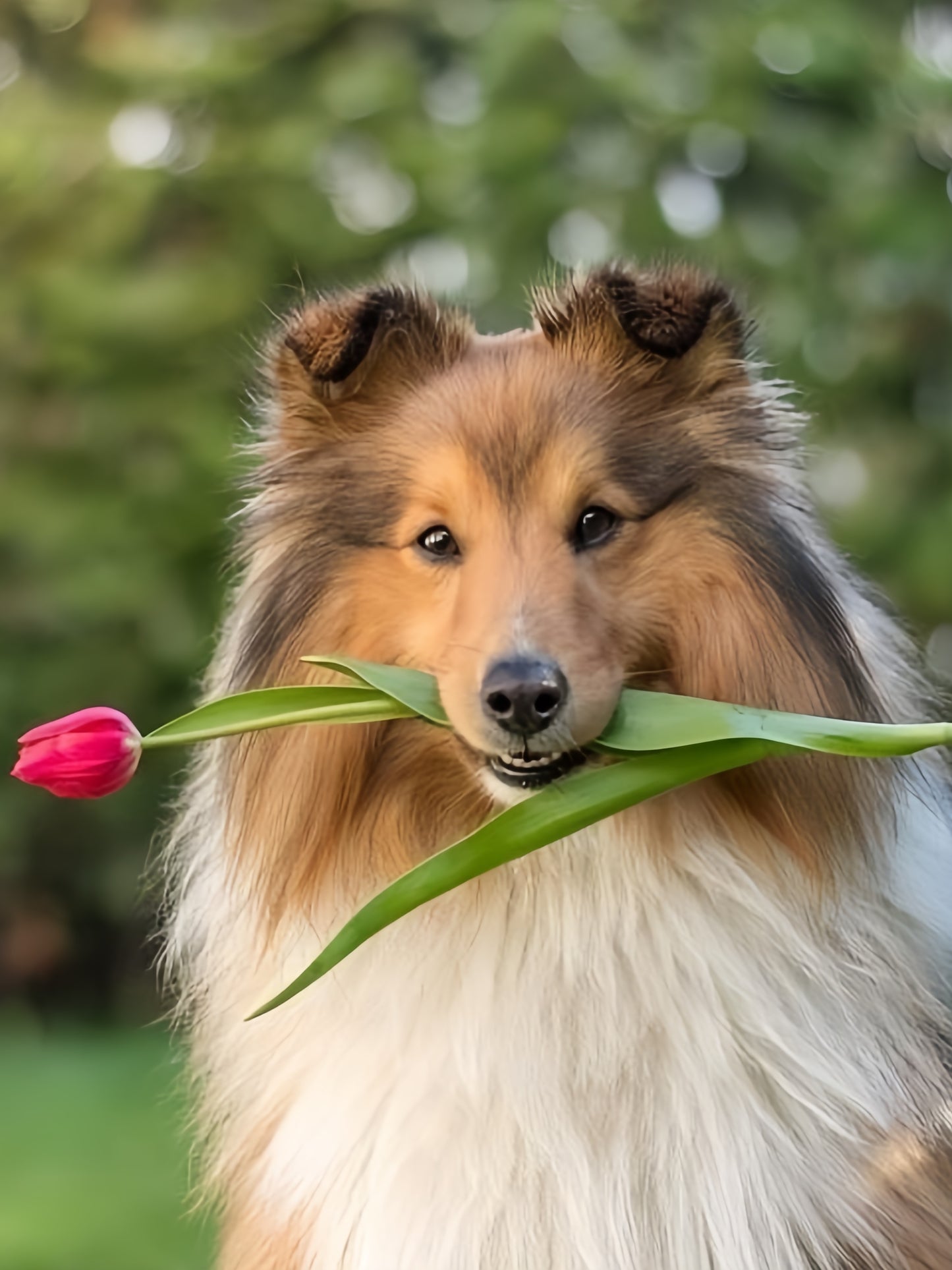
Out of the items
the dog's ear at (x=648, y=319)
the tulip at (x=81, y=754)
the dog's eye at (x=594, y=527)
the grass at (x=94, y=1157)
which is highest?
the dog's ear at (x=648, y=319)

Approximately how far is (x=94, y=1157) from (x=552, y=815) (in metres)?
4.39

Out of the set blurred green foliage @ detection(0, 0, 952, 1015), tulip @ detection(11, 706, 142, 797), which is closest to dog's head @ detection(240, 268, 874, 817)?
tulip @ detection(11, 706, 142, 797)

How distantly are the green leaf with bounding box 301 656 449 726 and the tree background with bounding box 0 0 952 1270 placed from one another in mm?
4165

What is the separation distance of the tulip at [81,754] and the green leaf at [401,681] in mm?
280

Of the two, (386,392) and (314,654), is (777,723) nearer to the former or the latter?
(314,654)

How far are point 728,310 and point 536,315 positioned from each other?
32 cm

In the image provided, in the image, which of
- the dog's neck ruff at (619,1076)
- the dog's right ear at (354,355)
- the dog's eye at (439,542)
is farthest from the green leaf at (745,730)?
the dog's right ear at (354,355)

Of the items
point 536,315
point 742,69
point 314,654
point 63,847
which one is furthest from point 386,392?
point 63,847

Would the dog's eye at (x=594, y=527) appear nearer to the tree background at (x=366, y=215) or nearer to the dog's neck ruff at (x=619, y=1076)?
the dog's neck ruff at (x=619, y=1076)

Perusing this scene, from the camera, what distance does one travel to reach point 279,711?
2002 millimetres

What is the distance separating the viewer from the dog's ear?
2199 mm

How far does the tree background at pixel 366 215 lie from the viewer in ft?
20.4

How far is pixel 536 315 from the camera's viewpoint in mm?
2412

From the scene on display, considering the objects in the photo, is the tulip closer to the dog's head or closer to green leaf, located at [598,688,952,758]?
the dog's head
